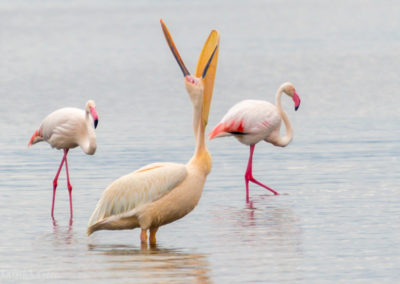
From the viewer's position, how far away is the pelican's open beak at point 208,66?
11.8 meters

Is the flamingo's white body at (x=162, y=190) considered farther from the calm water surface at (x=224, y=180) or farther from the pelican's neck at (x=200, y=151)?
the calm water surface at (x=224, y=180)

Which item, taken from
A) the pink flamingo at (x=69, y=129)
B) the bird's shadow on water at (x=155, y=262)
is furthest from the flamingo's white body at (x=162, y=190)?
the pink flamingo at (x=69, y=129)

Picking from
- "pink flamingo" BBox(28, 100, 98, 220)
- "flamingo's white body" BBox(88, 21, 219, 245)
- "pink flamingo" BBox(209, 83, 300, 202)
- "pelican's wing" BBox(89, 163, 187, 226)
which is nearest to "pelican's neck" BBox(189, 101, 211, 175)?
"flamingo's white body" BBox(88, 21, 219, 245)

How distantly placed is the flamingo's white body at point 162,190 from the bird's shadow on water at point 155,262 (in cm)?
22

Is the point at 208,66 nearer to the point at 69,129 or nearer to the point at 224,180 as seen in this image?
the point at 69,129

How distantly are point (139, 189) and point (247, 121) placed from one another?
197 inches

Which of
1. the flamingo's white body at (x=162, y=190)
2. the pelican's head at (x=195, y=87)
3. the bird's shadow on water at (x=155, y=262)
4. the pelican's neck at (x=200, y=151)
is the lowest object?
the bird's shadow on water at (x=155, y=262)

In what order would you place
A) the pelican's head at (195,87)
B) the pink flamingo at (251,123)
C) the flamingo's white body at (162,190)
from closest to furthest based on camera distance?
the flamingo's white body at (162,190) → the pelican's head at (195,87) → the pink flamingo at (251,123)

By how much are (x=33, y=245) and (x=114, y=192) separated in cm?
101

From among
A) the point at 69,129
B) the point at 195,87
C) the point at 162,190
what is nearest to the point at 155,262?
the point at 162,190

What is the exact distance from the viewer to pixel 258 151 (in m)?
19.5

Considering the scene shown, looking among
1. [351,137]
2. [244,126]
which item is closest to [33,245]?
[244,126]

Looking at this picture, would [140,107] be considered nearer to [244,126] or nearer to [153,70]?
[244,126]

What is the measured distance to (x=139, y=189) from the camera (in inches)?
459
